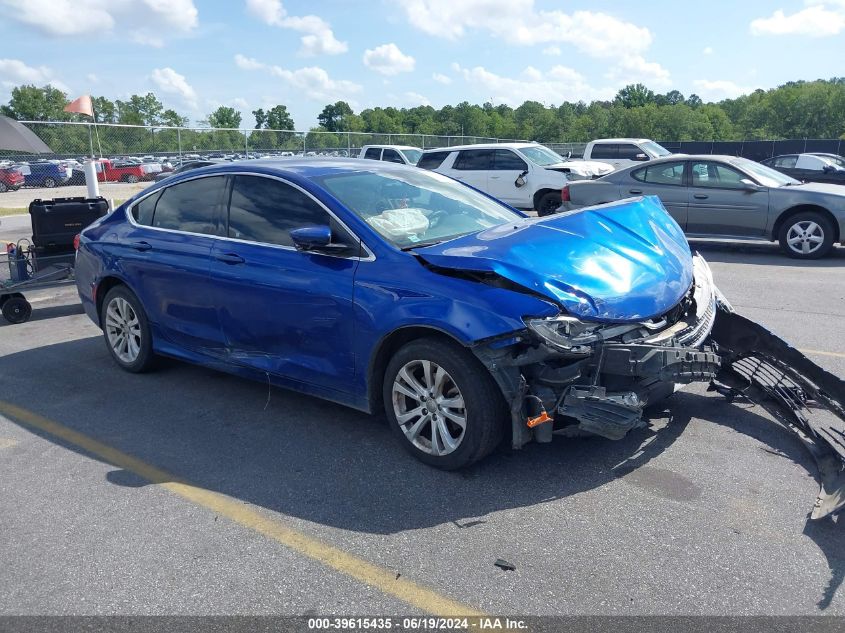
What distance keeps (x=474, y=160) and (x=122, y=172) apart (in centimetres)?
1524

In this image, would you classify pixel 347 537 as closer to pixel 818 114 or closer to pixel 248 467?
pixel 248 467

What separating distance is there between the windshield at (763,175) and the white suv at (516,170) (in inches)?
169

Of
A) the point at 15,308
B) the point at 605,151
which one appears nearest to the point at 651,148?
the point at 605,151

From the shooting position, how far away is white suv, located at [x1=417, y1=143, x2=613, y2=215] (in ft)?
52.7

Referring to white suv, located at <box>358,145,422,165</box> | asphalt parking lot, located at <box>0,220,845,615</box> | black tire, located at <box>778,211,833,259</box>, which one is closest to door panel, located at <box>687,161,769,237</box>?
black tire, located at <box>778,211,833,259</box>

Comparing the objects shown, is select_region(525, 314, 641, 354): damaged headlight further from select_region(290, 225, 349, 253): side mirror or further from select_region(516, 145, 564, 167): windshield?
select_region(516, 145, 564, 167): windshield

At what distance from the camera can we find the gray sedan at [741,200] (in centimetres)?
1098

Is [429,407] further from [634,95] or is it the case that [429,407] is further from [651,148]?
[634,95]

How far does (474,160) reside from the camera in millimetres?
17281

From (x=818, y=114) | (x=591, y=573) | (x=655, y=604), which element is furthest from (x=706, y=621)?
(x=818, y=114)

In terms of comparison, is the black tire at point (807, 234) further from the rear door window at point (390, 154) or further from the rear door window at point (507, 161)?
the rear door window at point (390, 154)

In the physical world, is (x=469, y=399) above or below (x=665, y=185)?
below

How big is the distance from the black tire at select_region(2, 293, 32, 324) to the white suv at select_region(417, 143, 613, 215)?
937cm

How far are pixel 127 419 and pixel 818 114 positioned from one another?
81595 mm
